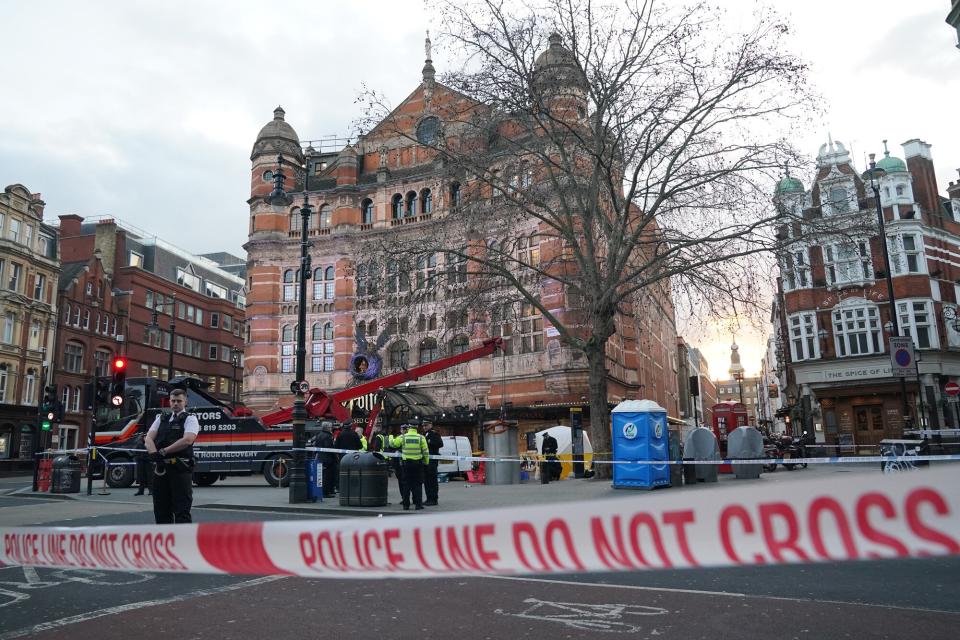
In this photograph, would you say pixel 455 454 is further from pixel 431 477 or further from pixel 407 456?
pixel 407 456

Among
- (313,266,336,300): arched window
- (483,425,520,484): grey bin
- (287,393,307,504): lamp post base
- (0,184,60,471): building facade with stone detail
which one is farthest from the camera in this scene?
(313,266,336,300): arched window

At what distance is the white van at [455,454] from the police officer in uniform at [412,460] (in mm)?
11231

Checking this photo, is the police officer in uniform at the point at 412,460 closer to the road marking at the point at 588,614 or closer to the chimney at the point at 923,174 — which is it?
the road marking at the point at 588,614

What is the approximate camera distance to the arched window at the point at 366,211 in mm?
42031

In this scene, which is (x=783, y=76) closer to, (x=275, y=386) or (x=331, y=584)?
(x=331, y=584)

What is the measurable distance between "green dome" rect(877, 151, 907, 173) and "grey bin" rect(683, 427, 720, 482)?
25.6 m

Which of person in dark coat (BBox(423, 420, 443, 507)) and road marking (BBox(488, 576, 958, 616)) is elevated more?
person in dark coat (BBox(423, 420, 443, 507))

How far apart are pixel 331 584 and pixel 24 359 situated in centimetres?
4450

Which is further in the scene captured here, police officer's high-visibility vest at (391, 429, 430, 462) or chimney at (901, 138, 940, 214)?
chimney at (901, 138, 940, 214)

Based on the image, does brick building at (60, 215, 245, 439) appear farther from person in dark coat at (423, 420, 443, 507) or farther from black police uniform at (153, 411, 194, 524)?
black police uniform at (153, 411, 194, 524)

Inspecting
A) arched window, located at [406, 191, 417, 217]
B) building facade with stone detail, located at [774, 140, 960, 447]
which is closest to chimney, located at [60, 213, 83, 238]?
arched window, located at [406, 191, 417, 217]

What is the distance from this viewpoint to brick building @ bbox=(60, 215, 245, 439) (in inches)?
1890

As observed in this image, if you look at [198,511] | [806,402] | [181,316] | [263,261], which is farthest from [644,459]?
[181,316]

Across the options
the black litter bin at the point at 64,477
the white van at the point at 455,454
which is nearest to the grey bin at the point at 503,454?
the white van at the point at 455,454
